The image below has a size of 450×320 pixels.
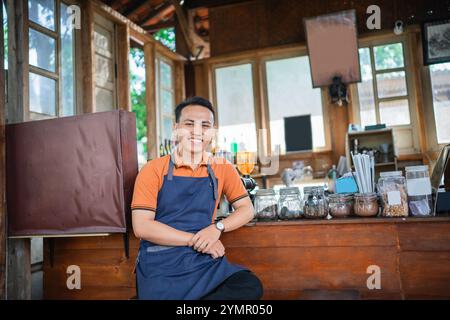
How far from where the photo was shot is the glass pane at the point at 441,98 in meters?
5.29

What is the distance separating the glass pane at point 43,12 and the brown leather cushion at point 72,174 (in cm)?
168

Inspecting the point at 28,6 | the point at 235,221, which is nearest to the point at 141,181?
the point at 235,221

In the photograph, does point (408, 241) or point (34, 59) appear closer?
point (408, 241)

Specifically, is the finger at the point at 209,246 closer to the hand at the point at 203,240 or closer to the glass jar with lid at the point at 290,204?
the hand at the point at 203,240

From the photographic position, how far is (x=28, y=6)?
335 centimetres

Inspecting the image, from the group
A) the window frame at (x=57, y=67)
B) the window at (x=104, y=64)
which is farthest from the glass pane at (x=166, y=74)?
the window frame at (x=57, y=67)

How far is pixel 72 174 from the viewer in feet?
6.79

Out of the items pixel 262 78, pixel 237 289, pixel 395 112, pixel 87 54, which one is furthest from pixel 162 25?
pixel 237 289

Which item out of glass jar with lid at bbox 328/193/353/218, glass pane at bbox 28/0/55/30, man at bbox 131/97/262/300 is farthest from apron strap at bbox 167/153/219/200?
glass pane at bbox 28/0/55/30

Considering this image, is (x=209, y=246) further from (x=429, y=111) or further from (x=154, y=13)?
(x=154, y=13)

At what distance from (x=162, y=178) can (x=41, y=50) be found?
2.47 meters

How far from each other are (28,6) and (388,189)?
131 inches
